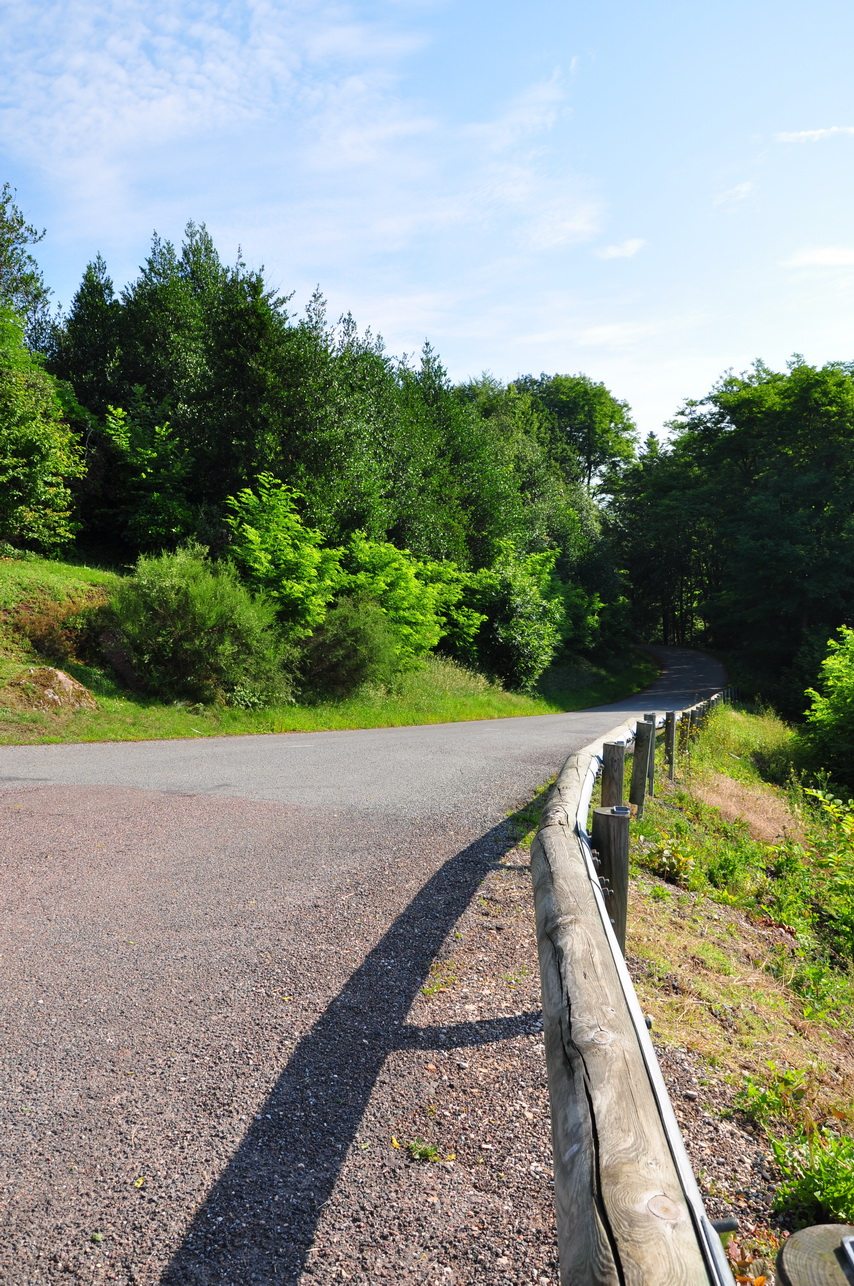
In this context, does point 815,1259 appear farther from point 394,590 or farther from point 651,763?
point 394,590

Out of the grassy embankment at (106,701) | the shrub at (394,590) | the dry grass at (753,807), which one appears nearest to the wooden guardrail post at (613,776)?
the dry grass at (753,807)

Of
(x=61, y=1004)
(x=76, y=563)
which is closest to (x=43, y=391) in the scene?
(x=76, y=563)

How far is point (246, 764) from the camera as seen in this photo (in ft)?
37.5

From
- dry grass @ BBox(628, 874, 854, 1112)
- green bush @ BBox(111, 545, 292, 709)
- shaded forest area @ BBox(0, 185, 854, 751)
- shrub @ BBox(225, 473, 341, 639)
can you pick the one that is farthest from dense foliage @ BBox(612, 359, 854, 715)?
dry grass @ BBox(628, 874, 854, 1112)

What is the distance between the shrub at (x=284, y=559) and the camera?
20062 millimetres

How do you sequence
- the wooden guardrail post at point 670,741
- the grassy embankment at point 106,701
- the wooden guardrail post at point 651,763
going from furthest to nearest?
the grassy embankment at point 106,701 → the wooden guardrail post at point 670,741 → the wooden guardrail post at point 651,763

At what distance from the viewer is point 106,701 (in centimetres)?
1560

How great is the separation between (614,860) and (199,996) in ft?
7.82

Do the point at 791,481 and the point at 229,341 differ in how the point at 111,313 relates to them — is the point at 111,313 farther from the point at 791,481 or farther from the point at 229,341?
the point at 791,481

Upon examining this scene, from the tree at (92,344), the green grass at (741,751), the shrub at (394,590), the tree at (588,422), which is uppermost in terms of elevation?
the tree at (588,422)

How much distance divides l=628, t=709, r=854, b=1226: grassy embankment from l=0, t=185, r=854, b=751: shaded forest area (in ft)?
40.6

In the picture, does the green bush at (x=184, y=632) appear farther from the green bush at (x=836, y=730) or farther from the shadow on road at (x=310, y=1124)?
the shadow on road at (x=310, y=1124)

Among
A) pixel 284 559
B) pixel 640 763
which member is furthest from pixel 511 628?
pixel 640 763

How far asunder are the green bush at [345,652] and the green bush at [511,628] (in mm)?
10361
